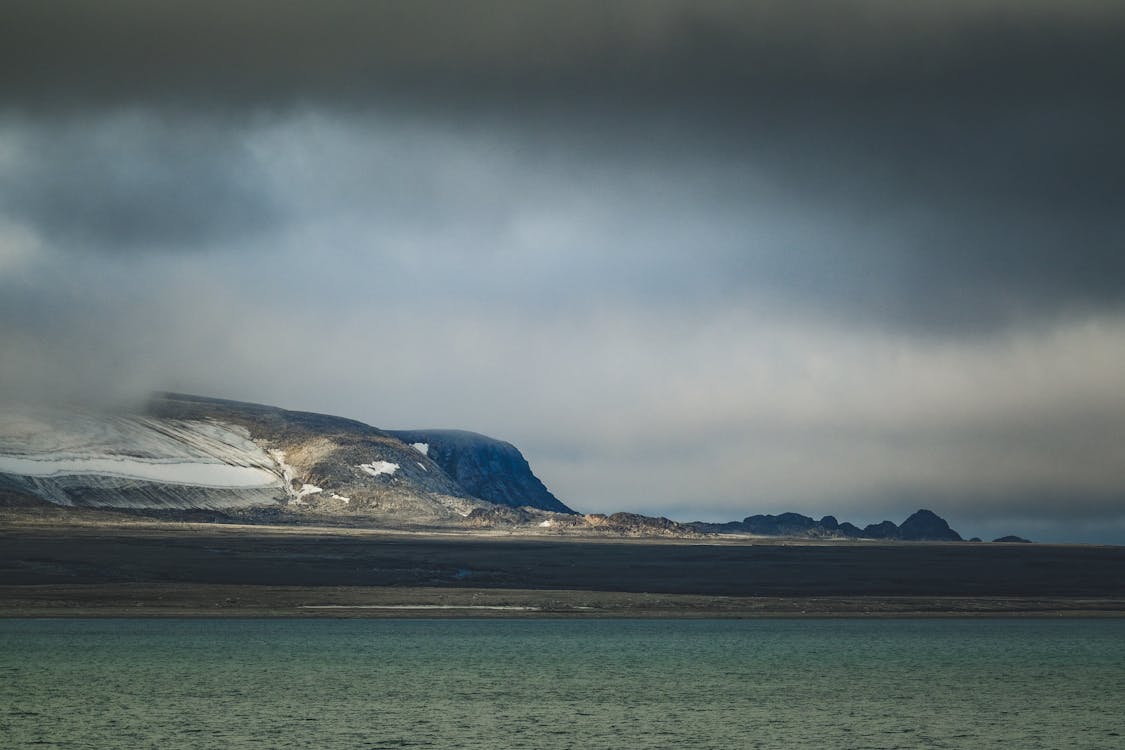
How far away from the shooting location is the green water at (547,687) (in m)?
49.5

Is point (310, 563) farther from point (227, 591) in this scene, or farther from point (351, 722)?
point (351, 722)

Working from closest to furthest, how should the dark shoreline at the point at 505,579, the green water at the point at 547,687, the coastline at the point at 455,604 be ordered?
the green water at the point at 547,687 < the coastline at the point at 455,604 < the dark shoreline at the point at 505,579

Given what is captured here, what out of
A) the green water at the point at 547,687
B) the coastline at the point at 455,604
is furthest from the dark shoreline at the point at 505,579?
the green water at the point at 547,687

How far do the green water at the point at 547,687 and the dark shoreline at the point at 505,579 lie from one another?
155 inches

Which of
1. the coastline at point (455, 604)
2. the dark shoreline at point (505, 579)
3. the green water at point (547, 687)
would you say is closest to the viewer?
the green water at point (547, 687)

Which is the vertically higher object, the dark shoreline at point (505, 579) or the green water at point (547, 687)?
the dark shoreline at point (505, 579)

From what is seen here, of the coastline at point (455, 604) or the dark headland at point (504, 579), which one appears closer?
the coastline at point (455, 604)

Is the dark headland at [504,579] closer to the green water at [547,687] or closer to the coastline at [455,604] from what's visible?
the coastline at [455,604]

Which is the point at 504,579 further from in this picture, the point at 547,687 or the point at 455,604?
the point at 547,687

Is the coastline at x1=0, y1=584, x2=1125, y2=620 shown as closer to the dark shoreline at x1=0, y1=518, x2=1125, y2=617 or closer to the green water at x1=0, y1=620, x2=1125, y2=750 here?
the dark shoreline at x1=0, y1=518, x2=1125, y2=617

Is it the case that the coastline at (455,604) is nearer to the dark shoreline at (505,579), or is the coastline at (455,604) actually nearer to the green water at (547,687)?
the dark shoreline at (505,579)

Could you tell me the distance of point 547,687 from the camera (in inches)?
2633

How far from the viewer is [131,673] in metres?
70.5

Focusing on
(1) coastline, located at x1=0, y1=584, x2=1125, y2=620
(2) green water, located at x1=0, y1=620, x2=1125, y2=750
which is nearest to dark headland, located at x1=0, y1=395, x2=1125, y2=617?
(1) coastline, located at x1=0, y1=584, x2=1125, y2=620
